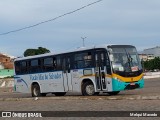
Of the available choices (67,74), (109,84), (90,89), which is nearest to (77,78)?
(67,74)

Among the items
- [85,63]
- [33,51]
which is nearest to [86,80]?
[85,63]

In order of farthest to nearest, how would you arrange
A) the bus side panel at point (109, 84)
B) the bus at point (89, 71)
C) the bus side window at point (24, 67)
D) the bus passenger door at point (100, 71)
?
the bus side window at point (24, 67) < the bus passenger door at point (100, 71) < the bus at point (89, 71) < the bus side panel at point (109, 84)

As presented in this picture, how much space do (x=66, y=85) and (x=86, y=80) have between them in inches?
80.3

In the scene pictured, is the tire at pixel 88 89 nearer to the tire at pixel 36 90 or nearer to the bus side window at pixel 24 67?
the tire at pixel 36 90

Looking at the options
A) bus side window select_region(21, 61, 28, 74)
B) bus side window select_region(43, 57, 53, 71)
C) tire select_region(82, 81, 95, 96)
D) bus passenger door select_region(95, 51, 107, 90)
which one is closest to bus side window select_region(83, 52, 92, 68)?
bus passenger door select_region(95, 51, 107, 90)

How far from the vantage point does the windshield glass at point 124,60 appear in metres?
23.0

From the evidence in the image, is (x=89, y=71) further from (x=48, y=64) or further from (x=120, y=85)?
(x=48, y=64)

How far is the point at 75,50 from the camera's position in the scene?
25172 millimetres

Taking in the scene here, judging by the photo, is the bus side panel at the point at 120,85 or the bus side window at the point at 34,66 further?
the bus side window at the point at 34,66

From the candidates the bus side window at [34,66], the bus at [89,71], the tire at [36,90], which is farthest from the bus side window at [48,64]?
the tire at [36,90]

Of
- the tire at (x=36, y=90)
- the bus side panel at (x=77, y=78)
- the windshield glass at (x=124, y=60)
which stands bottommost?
the tire at (x=36, y=90)

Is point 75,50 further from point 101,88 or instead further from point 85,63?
point 101,88

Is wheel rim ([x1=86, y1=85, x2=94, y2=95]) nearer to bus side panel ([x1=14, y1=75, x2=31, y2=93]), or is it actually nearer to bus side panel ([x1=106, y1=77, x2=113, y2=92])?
bus side panel ([x1=106, y1=77, x2=113, y2=92])

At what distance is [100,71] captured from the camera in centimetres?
2347
